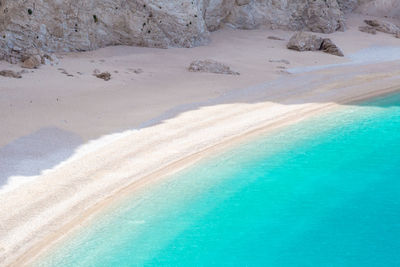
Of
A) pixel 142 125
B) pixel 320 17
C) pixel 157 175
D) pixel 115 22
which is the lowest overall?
pixel 157 175

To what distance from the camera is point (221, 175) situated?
10289mm

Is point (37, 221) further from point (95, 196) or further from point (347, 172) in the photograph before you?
point (347, 172)

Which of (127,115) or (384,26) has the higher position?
Answer: (384,26)

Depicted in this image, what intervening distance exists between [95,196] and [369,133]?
7012 millimetres

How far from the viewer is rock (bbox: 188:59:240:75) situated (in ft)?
56.2

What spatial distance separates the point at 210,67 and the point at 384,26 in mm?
14059

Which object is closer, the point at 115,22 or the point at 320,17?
the point at 115,22

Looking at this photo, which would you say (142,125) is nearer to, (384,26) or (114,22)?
(114,22)

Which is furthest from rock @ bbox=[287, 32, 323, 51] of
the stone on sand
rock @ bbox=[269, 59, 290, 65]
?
the stone on sand

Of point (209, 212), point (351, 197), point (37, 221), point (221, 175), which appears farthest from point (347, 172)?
point (37, 221)

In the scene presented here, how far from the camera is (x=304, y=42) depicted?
21641 millimetres

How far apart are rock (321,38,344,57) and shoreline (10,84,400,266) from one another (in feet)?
18.6

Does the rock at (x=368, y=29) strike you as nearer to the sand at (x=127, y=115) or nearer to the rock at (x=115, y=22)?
the rock at (x=115, y=22)

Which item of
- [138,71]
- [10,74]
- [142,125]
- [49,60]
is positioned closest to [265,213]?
[142,125]
